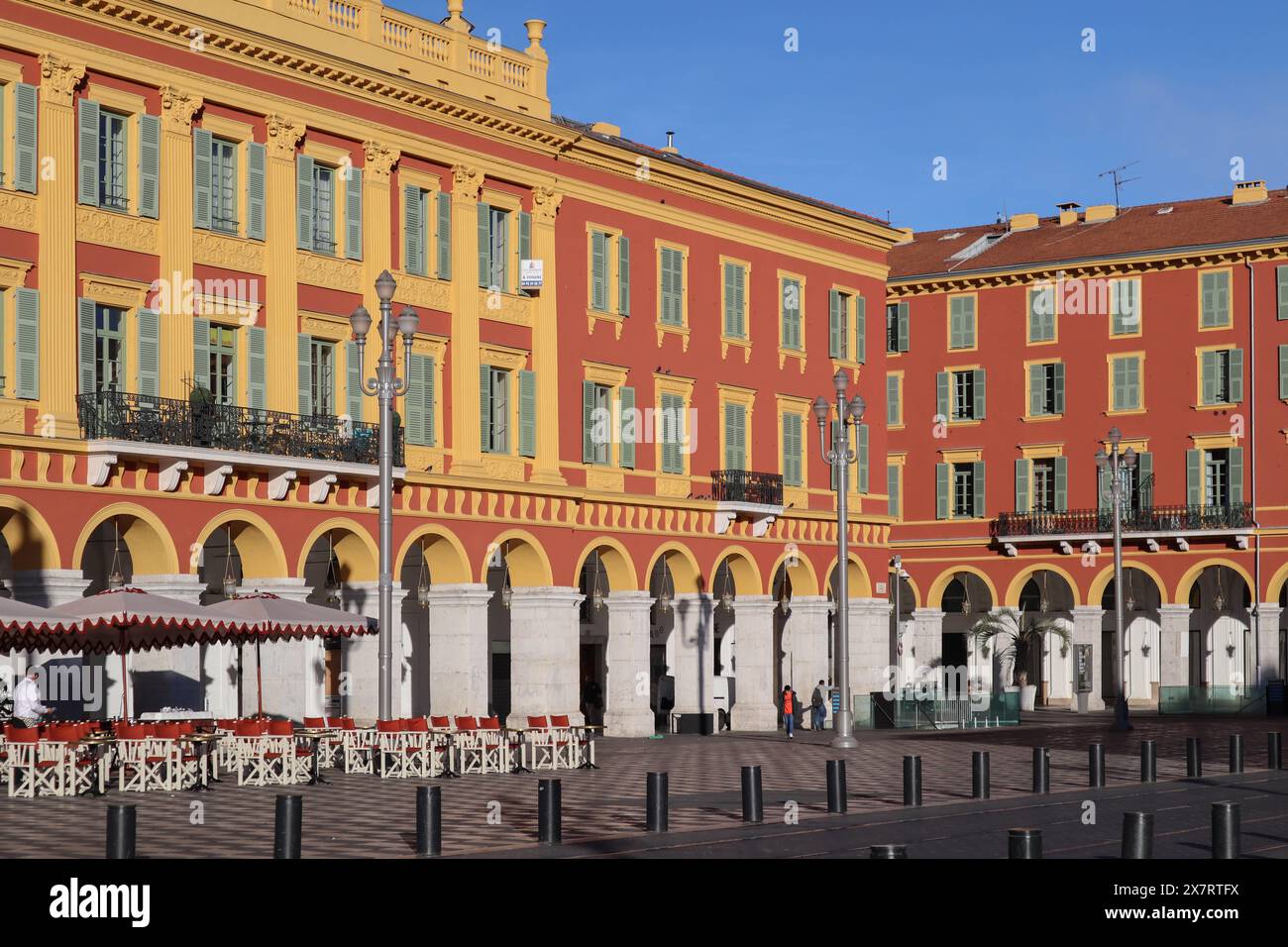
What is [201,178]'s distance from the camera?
39000 mm

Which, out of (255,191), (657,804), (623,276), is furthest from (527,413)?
(657,804)

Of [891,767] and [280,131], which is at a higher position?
[280,131]

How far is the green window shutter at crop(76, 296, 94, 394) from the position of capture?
119ft

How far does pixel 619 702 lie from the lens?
49.4 m

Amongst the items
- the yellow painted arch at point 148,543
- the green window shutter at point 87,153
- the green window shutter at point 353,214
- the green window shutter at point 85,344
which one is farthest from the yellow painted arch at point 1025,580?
the green window shutter at point 87,153

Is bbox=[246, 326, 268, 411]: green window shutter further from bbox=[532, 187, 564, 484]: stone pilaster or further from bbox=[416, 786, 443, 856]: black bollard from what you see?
bbox=[416, 786, 443, 856]: black bollard

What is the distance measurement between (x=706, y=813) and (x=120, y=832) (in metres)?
11.0

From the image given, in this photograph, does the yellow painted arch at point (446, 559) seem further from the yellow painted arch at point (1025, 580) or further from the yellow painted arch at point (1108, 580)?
the yellow painted arch at point (1025, 580)

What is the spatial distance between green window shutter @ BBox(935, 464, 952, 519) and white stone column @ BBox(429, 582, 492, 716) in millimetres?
30887

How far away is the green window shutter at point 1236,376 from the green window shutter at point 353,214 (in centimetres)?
3438

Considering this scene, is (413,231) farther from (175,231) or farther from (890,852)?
(890,852)
